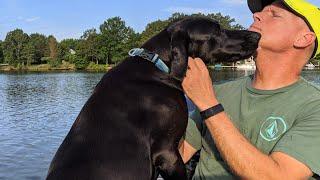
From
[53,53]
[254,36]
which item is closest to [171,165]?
[254,36]

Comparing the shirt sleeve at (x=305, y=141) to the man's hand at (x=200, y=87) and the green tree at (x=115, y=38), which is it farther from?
the green tree at (x=115, y=38)

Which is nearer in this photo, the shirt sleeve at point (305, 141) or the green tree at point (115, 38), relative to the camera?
the shirt sleeve at point (305, 141)

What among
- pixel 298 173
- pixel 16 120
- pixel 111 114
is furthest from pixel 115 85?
pixel 16 120

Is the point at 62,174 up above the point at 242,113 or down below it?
below

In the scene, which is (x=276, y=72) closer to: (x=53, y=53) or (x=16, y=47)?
(x=53, y=53)

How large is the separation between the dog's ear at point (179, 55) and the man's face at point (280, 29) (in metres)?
0.64

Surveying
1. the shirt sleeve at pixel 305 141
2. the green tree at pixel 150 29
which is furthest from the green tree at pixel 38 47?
the shirt sleeve at pixel 305 141

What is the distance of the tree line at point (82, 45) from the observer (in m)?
141

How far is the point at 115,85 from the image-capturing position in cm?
446

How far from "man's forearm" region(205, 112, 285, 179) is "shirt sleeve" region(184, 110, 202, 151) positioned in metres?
0.90

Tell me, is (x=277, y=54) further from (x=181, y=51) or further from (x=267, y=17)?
(x=181, y=51)

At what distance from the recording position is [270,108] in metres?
4.23

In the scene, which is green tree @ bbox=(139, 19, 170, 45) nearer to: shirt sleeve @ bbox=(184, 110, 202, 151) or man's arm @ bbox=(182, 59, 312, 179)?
shirt sleeve @ bbox=(184, 110, 202, 151)

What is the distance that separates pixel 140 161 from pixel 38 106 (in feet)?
122
